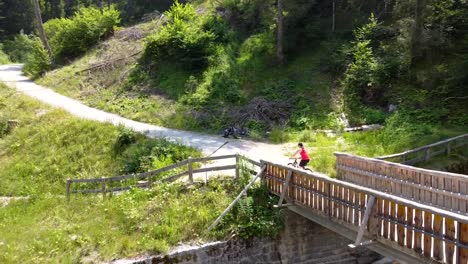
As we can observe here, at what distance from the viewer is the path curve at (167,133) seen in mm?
17922

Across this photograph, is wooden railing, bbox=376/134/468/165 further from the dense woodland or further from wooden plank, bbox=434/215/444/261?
wooden plank, bbox=434/215/444/261

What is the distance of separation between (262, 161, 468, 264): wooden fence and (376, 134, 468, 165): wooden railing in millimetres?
4221

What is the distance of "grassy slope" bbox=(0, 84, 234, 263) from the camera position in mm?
11758

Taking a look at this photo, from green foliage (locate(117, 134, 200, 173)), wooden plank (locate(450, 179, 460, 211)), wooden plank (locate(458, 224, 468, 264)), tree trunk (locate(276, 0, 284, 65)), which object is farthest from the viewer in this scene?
tree trunk (locate(276, 0, 284, 65))

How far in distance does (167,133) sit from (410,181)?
472 inches

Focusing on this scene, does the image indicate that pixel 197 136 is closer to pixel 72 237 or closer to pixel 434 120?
pixel 72 237

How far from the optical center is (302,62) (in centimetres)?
2594

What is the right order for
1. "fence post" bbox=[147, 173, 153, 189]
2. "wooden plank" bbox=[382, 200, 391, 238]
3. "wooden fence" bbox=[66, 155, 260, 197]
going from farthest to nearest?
"fence post" bbox=[147, 173, 153, 189], "wooden fence" bbox=[66, 155, 260, 197], "wooden plank" bbox=[382, 200, 391, 238]

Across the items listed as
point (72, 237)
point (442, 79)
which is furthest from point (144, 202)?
point (442, 79)

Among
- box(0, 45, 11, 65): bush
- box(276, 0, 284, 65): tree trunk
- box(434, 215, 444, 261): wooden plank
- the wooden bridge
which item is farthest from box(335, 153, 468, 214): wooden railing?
box(0, 45, 11, 65): bush

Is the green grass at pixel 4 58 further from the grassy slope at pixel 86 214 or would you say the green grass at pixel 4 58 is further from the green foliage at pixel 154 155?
the green foliage at pixel 154 155

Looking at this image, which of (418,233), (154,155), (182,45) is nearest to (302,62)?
(182,45)

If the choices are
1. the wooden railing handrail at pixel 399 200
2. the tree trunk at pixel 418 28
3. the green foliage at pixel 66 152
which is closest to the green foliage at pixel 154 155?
the green foliage at pixel 66 152

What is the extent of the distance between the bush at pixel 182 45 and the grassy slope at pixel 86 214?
29.3ft
